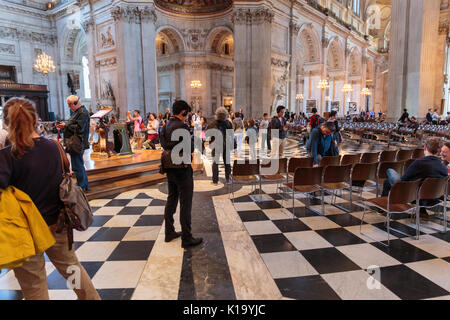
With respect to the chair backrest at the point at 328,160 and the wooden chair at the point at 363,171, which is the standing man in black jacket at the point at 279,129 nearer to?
the chair backrest at the point at 328,160

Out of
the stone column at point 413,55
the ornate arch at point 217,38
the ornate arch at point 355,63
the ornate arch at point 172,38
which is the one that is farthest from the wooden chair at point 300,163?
the ornate arch at point 355,63

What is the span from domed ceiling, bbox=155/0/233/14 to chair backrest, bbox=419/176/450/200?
21.4 meters

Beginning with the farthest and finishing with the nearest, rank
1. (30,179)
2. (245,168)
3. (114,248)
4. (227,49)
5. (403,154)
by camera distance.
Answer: (227,49)
(403,154)
(245,168)
(114,248)
(30,179)

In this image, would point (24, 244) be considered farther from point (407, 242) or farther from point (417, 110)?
point (417, 110)

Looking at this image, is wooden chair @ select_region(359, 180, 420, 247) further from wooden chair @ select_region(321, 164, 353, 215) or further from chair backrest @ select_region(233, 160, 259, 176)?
chair backrest @ select_region(233, 160, 259, 176)

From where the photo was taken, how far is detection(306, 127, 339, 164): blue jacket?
18.8 ft

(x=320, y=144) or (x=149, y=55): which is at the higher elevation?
(x=149, y=55)

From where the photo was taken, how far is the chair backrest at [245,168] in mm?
5662

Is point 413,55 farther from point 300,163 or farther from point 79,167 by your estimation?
point 79,167

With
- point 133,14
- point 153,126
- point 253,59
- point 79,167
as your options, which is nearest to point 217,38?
point 253,59

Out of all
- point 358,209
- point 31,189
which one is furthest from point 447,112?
point 31,189

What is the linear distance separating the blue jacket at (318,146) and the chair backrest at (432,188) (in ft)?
7.01

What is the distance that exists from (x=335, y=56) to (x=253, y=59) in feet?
56.6

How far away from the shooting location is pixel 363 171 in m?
5.01
